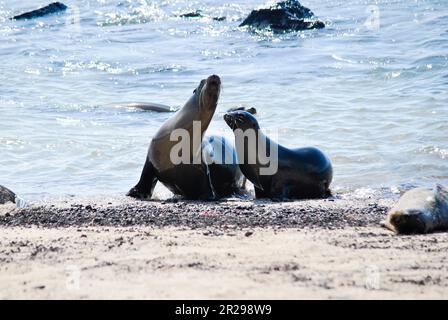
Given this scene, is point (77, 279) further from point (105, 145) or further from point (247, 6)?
point (247, 6)

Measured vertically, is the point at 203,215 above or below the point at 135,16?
above

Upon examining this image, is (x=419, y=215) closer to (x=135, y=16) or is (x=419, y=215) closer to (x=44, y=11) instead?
(x=135, y=16)

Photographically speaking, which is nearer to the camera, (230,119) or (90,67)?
(230,119)

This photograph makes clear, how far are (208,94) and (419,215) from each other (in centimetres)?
265

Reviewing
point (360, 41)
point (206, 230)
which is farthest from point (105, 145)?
point (360, 41)

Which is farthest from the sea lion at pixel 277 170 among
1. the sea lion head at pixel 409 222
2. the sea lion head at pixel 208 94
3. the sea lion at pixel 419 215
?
the sea lion head at pixel 409 222

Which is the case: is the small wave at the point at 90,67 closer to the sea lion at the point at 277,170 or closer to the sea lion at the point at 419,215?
the sea lion at the point at 277,170

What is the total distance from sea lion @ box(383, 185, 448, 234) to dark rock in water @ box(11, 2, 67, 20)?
1993 centimetres

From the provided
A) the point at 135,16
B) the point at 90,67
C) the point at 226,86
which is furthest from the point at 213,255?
the point at 135,16

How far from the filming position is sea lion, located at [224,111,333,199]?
855cm

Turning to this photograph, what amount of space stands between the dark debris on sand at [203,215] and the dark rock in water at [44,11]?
59.9ft

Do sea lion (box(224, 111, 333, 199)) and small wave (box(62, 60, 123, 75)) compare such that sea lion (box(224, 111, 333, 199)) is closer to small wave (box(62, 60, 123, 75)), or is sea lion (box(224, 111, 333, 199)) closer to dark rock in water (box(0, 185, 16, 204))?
dark rock in water (box(0, 185, 16, 204))

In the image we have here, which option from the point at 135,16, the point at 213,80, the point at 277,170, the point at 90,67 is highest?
the point at 213,80

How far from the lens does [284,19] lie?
68.8 ft
